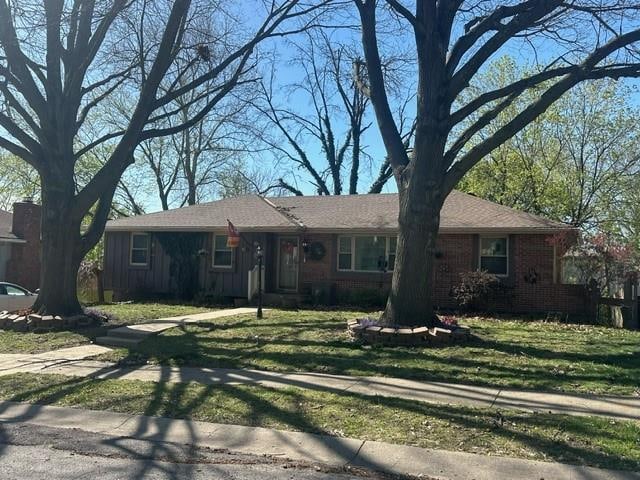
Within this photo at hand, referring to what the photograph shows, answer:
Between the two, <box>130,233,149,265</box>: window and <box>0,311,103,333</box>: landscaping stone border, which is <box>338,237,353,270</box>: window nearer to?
<box>130,233,149,265</box>: window

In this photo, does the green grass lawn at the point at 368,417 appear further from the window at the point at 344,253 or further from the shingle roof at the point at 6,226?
the shingle roof at the point at 6,226

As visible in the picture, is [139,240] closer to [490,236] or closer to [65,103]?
[65,103]

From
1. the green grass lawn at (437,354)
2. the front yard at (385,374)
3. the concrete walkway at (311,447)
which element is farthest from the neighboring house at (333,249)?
the concrete walkway at (311,447)

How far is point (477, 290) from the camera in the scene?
1719 centimetres

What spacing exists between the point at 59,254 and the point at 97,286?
8.78 meters

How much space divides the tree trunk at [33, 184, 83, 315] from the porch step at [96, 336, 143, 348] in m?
2.62

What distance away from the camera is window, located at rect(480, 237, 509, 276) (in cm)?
1800

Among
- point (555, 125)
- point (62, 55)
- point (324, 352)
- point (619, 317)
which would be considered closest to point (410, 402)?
point (324, 352)

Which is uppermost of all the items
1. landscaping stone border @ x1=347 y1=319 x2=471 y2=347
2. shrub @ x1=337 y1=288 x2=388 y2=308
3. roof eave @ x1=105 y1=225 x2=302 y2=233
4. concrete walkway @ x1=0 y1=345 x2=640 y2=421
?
roof eave @ x1=105 y1=225 x2=302 y2=233

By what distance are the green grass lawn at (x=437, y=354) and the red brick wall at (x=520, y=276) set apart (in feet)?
8.62

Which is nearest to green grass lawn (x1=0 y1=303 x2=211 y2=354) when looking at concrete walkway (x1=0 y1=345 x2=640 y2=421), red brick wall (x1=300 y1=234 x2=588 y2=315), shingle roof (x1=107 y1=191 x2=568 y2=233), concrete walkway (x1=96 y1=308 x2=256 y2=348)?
concrete walkway (x1=96 y1=308 x2=256 y2=348)

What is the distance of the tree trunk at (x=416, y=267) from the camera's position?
12023mm

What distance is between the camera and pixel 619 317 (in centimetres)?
1541

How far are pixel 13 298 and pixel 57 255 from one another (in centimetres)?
578
